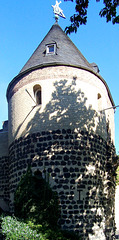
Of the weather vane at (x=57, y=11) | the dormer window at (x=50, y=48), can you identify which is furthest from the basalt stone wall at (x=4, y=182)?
the weather vane at (x=57, y=11)

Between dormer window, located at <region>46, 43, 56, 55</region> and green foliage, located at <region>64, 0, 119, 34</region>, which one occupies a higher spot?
dormer window, located at <region>46, 43, 56, 55</region>

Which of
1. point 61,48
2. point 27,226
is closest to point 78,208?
point 27,226

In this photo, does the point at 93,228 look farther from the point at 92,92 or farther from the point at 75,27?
the point at 75,27

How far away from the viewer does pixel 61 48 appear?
15773mm

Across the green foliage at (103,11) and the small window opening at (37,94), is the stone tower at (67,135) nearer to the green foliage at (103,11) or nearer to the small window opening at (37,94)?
the small window opening at (37,94)

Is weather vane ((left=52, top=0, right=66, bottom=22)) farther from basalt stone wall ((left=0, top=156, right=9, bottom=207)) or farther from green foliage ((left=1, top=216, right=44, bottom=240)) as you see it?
green foliage ((left=1, top=216, right=44, bottom=240))

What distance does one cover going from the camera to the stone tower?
12492 mm

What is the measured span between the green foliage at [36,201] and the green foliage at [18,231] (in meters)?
0.87

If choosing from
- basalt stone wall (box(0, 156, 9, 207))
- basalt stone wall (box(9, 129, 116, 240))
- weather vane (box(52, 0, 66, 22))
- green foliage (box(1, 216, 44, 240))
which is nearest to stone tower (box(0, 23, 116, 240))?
basalt stone wall (box(9, 129, 116, 240))

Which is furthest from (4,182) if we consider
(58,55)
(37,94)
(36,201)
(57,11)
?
(57,11)

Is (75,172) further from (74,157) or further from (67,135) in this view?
(67,135)

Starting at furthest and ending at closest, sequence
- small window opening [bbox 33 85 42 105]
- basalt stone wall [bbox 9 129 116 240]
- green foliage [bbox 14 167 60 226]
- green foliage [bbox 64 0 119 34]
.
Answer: small window opening [bbox 33 85 42 105] < basalt stone wall [bbox 9 129 116 240] < green foliage [bbox 14 167 60 226] < green foliage [bbox 64 0 119 34]

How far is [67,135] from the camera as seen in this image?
42.9 ft

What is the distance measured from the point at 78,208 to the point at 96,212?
961 millimetres
